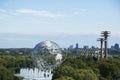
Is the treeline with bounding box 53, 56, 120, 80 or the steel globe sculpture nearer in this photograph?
the treeline with bounding box 53, 56, 120, 80

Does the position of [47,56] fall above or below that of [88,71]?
above

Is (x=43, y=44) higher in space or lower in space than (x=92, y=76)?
higher

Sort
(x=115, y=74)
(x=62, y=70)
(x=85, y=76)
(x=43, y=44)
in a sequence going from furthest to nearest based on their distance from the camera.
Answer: (x=43, y=44) < (x=115, y=74) < (x=62, y=70) < (x=85, y=76)

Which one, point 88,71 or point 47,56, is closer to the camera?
point 88,71

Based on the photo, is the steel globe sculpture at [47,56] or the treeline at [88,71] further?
the steel globe sculpture at [47,56]

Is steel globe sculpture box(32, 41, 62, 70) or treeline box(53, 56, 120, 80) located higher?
steel globe sculpture box(32, 41, 62, 70)

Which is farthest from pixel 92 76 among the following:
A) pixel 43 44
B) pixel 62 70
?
pixel 43 44

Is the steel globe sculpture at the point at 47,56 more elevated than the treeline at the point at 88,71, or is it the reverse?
the steel globe sculpture at the point at 47,56

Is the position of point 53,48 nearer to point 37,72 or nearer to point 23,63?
point 37,72
